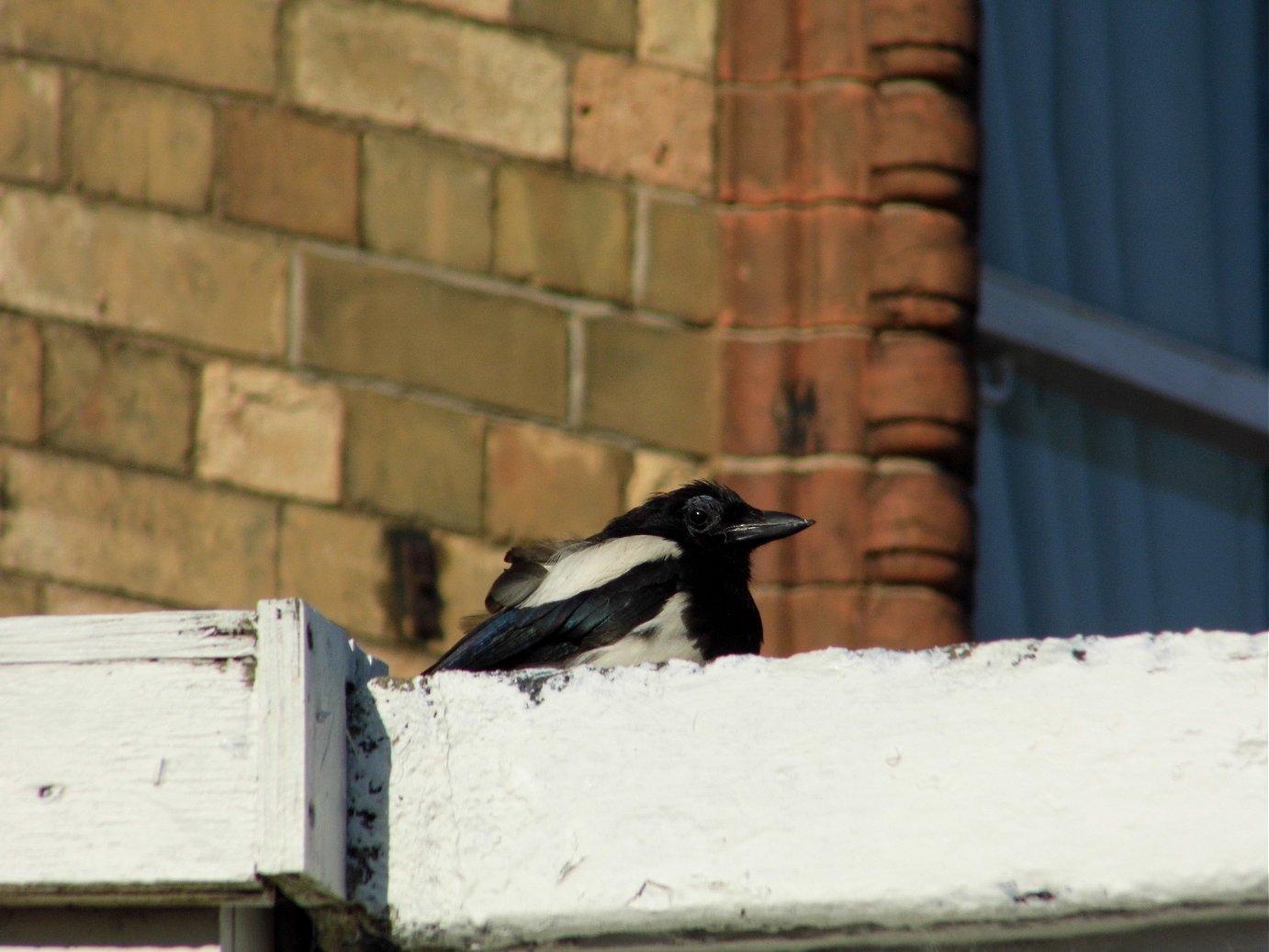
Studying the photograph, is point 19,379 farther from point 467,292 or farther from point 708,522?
point 708,522

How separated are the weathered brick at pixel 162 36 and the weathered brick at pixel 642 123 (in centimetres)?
74

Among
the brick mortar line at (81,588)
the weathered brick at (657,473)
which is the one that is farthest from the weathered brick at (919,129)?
the brick mortar line at (81,588)

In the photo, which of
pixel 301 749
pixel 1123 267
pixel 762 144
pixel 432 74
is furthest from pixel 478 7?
pixel 301 749

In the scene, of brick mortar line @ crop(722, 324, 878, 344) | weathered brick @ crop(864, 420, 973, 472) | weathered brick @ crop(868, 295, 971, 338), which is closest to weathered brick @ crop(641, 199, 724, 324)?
brick mortar line @ crop(722, 324, 878, 344)

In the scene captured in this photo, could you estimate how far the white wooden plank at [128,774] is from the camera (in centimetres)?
169

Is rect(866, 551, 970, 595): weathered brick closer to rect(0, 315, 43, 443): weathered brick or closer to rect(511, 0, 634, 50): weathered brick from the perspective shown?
rect(511, 0, 634, 50): weathered brick

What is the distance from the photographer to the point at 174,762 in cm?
172

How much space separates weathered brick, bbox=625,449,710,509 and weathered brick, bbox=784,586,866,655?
347 millimetres

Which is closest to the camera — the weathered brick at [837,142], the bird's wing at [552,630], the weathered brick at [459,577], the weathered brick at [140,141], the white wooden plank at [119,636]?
the white wooden plank at [119,636]

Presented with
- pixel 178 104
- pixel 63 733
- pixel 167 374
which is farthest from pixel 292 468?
pixel 63 733

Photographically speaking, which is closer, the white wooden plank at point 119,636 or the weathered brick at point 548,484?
the white wooden plank at point 119,636

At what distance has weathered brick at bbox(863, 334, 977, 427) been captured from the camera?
5031 millimetres

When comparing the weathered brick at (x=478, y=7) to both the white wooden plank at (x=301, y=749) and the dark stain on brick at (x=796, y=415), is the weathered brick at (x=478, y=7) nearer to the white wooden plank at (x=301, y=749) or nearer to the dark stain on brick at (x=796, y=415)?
the dark stain on brick at (x=796, y=415)

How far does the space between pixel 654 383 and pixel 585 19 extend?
83 centimetres
